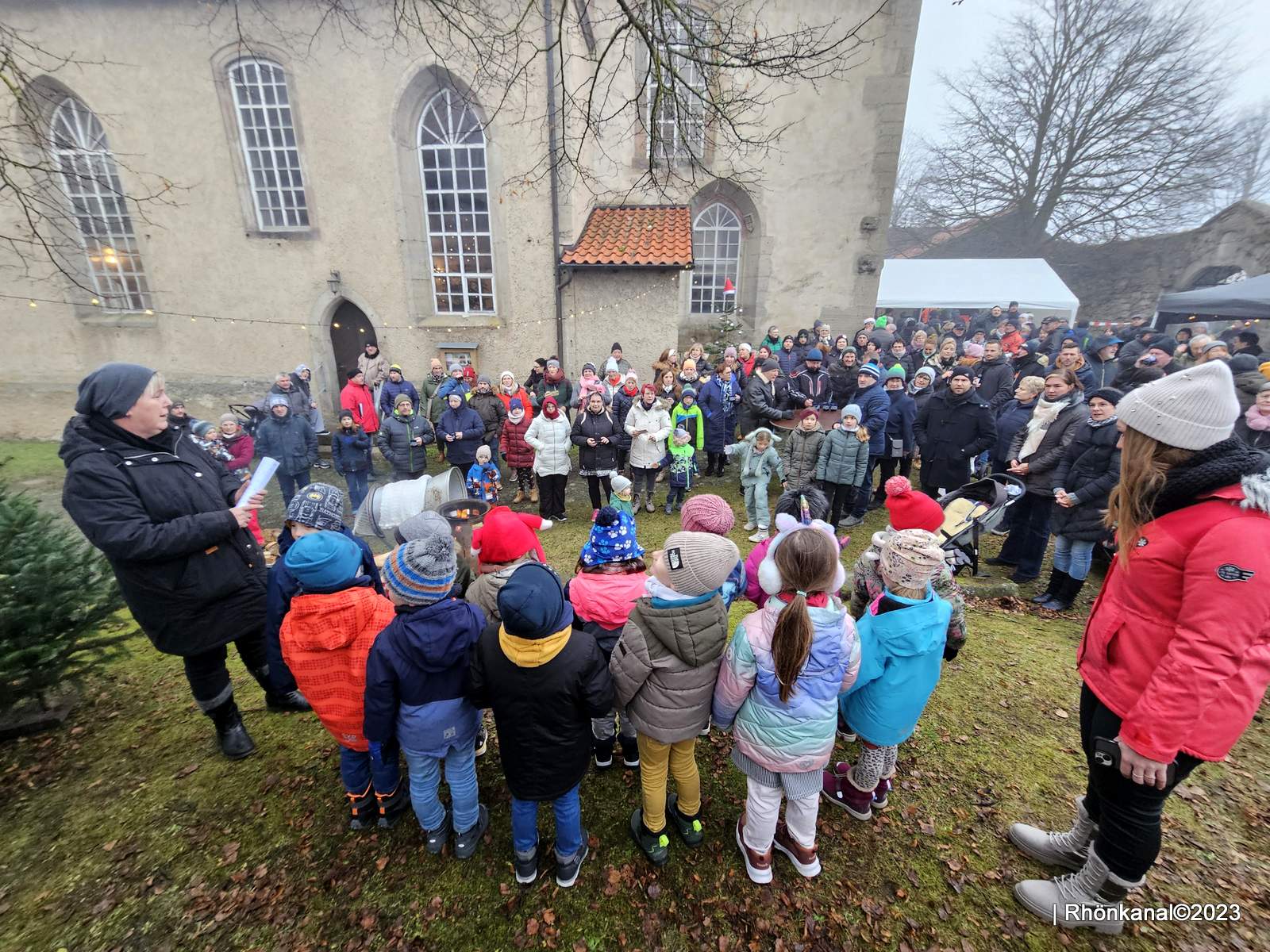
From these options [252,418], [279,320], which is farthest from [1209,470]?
[279,320]

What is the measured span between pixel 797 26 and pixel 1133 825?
17337mm

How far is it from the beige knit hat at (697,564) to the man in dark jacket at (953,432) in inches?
190

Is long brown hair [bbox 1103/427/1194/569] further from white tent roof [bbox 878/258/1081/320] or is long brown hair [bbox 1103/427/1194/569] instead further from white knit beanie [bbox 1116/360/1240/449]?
white tent roof [bbox 878/258/1081/320]

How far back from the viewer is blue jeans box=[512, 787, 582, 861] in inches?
96.8

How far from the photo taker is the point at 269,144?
11.2m

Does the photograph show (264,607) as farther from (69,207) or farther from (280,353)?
(69,207)

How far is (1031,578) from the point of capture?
5.67m

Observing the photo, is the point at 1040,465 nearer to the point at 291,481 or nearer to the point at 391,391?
the point at 391,391

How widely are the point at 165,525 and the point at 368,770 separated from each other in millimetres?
1640

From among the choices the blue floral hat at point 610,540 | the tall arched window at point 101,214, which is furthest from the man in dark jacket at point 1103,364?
the tall arched window at point 101,214

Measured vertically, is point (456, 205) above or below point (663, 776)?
above

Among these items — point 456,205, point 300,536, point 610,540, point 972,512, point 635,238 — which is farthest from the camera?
point 456,205

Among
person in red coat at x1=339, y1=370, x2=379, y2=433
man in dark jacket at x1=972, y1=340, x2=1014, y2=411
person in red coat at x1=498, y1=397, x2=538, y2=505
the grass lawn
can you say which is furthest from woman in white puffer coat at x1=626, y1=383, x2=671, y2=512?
the grass lawn

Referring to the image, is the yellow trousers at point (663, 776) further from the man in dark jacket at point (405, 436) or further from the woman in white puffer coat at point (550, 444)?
the man in dark jacket at point (405, 436)
